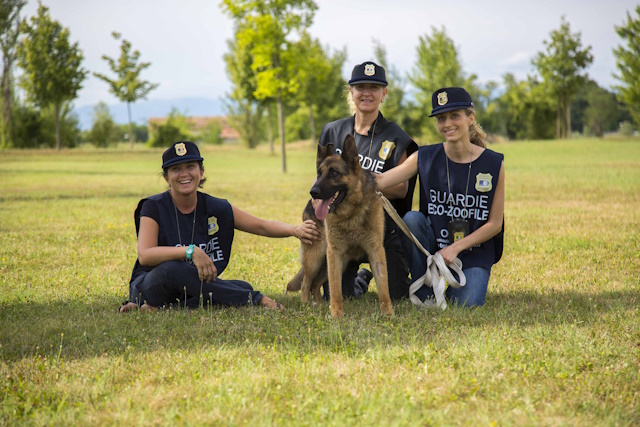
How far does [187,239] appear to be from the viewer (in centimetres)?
541

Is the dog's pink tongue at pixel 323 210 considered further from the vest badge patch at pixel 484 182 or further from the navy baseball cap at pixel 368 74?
the vest badge patch at pixel 484 182

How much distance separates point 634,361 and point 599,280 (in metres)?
2.66

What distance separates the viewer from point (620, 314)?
4.92 m

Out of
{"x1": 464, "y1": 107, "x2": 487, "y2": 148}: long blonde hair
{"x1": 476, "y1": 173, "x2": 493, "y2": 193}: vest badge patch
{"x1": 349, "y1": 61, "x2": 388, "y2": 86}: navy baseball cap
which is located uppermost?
{"x1": 349, "y1": 61, "x2": 388, "y2": 86}: navy baseball cap

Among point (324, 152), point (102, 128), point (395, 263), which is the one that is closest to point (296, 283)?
point (395, 263)

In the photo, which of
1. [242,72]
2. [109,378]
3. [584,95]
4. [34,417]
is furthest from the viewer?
[584,95]

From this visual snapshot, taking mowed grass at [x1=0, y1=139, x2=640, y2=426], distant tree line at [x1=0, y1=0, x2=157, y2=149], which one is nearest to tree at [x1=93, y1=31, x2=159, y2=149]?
distant tree line at [x1=0, y1=0, x2=157, y2=149]

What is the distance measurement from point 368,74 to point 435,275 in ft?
6.57

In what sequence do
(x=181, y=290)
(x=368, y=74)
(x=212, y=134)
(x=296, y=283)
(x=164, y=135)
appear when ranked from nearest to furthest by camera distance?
(x=181, y=290) < (x=368, y=74) < (x=296, y=283) < (x=164, y=135) < (x=212, y=134)

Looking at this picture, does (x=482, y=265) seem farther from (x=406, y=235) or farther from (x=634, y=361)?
(x=634, y=361)

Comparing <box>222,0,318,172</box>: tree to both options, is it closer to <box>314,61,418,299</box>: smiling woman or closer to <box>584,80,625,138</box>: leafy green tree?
<box>314,61,418,299</box>: smiling woman

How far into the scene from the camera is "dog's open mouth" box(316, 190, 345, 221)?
4871 mm

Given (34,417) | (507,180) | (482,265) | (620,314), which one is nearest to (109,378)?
(34,417)

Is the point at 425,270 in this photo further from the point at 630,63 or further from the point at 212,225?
the point at 630,63
